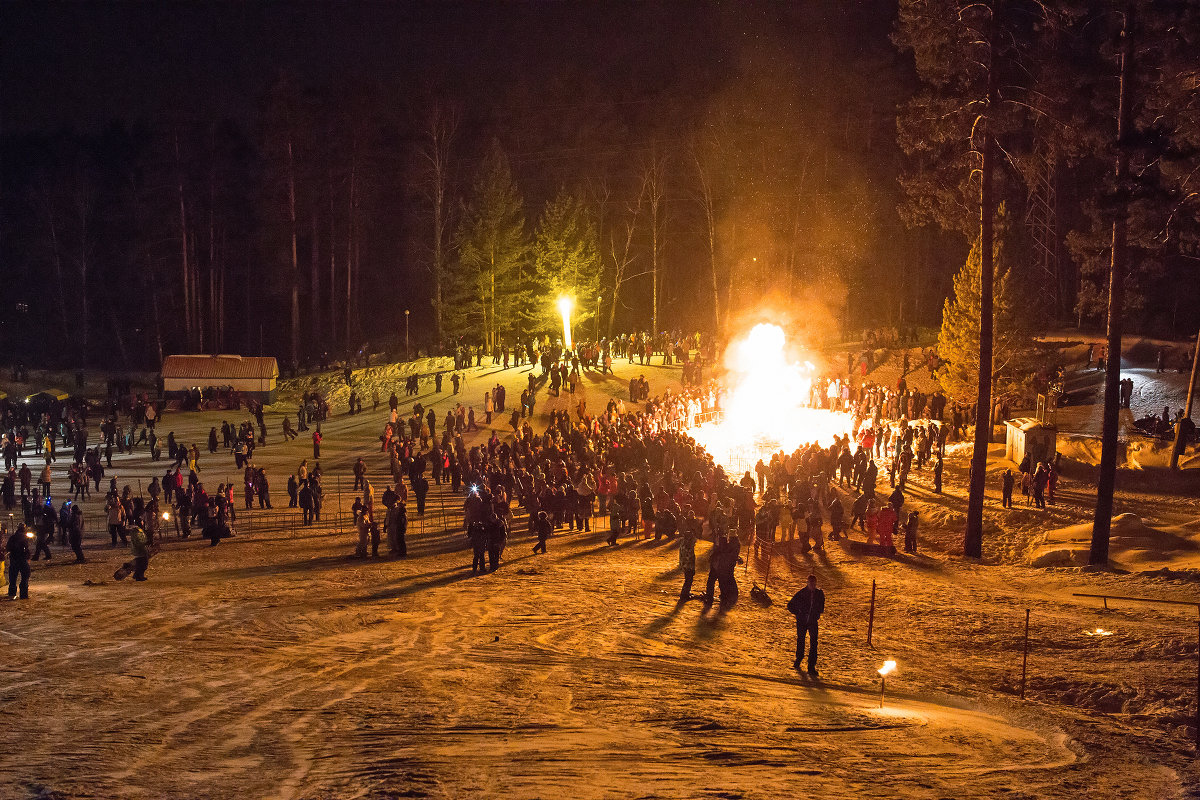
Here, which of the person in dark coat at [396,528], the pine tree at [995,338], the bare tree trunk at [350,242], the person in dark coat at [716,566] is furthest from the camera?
the bare tree trunk at [350,242]

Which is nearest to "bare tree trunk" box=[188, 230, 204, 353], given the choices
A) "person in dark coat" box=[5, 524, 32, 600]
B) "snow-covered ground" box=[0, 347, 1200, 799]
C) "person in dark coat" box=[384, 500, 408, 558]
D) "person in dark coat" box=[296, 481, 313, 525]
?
"person in dark coat" box=[296, 481, 313, 525]

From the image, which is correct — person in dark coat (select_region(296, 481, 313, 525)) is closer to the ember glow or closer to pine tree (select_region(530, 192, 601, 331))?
the ember glow

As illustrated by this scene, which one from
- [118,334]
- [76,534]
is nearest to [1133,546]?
[76,534]

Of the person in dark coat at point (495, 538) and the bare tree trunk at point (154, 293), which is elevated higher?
the bare tree trunk at point (154, 293)

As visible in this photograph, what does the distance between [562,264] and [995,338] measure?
919 inches

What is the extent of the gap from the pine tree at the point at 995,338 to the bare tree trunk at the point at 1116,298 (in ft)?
54.1

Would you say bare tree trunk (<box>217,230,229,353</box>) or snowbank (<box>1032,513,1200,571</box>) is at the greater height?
bare tree trunk (<box>217,230,229,353</box>)

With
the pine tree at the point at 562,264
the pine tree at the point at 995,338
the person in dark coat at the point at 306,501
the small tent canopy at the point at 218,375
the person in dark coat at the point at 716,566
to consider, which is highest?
the pine tree at the point at 562,264

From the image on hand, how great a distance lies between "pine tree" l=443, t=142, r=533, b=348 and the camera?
5050 centimetres

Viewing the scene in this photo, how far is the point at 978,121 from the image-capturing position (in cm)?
1966

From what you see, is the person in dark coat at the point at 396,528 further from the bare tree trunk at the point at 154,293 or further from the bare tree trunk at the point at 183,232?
the bare tree trunk at the point at 154,293

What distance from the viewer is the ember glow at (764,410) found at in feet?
107

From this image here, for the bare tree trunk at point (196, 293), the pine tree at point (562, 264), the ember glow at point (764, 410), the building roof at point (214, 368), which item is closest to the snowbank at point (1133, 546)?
the ember glow at point (764, 410)

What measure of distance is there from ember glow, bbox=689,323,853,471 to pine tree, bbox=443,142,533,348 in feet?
39.2
